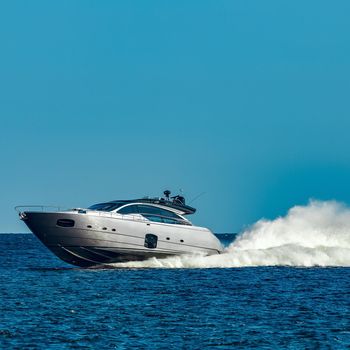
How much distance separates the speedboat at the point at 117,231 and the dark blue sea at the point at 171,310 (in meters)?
1.23

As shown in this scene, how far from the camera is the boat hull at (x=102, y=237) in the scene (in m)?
48.4

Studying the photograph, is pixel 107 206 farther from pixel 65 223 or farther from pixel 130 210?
pixel 65 223

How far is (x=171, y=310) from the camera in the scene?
120ft

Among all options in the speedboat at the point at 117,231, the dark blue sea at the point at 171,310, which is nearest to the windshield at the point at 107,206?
the speedboat at the point at 117,231

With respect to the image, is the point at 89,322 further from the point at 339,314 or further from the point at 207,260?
the point at 207,260

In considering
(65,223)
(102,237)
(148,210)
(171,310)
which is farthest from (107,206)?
(171,310)

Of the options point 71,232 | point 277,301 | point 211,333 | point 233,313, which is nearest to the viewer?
point 211,333

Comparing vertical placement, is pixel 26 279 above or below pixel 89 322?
above

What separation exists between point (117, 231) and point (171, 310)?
12.8 meters

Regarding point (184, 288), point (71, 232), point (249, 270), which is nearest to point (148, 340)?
point (184, 288)

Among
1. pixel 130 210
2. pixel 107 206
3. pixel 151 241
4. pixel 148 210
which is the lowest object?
pixel 151 241

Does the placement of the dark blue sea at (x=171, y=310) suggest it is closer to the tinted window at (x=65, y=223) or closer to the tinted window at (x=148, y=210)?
the tinted window at (x=65, y=223)

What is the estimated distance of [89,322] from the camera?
32906 millimetres

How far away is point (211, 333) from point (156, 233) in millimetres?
19650
